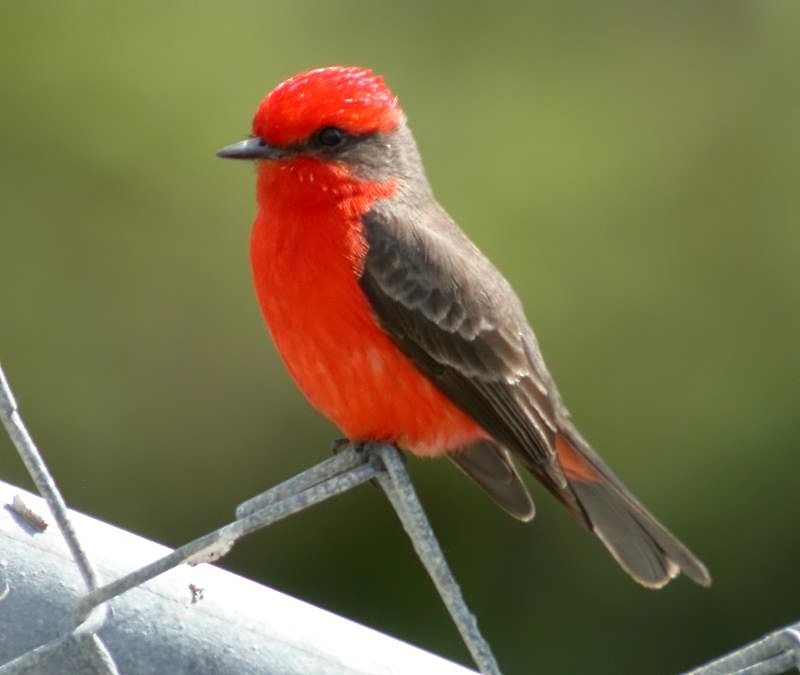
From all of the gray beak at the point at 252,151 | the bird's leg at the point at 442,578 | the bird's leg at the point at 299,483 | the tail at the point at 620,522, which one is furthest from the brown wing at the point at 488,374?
the bird's leg at the point at 442,578

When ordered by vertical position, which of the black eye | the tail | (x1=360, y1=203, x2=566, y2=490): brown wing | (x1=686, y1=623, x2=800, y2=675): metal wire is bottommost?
the tail

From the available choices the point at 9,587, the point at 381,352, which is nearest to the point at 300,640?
the point at 9,587

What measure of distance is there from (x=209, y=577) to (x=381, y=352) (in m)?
1.61

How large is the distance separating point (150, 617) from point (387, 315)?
5.69 feet

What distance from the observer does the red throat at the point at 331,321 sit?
3.30m

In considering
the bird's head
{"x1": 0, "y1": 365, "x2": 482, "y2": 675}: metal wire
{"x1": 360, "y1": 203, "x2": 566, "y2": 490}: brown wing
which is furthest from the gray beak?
{"x1": 0, "y1": 365, "x2": 482, "y2": 675}: metal wire

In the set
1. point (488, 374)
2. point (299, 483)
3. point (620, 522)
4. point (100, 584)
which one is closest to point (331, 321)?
point (488, 374)

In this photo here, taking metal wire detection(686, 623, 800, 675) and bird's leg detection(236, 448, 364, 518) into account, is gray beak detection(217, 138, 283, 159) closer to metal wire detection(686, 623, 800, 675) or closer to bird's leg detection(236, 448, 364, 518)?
bird's leg detection(236, 448, 364, 518)

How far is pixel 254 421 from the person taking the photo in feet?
16.2

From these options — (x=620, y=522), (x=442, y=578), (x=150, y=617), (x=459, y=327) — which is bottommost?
(x=620, y=522)

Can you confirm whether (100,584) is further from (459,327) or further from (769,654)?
(459,327)

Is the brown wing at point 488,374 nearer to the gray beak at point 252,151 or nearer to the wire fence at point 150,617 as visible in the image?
the gray beak at point 252,151

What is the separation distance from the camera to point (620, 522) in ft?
12.0

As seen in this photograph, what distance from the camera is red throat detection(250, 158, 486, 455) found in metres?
3.30
